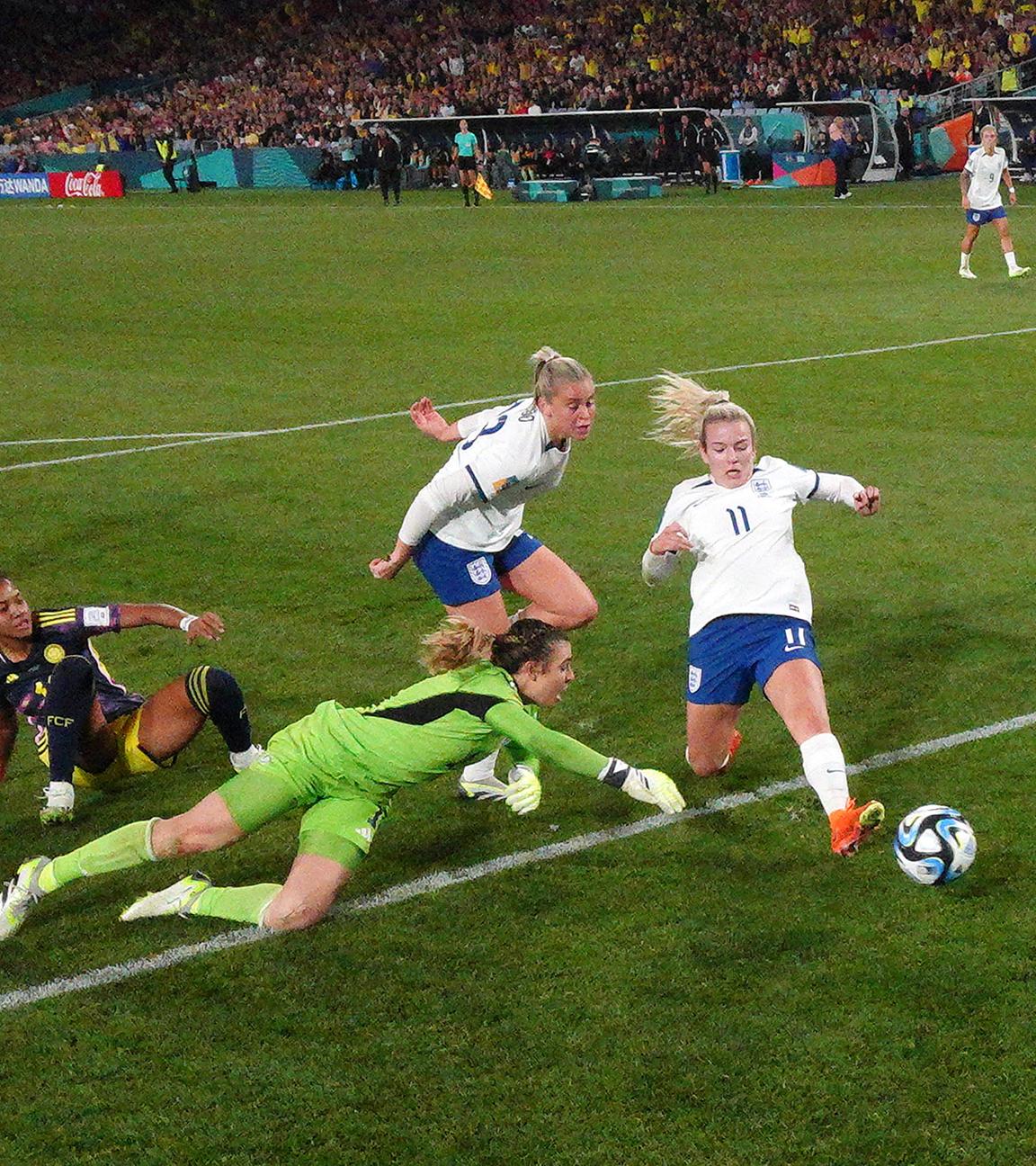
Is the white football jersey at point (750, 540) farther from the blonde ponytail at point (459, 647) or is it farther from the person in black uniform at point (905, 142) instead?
the person in black uniform at point (905, 142)

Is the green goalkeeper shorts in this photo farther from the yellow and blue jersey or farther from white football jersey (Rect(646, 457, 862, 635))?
white football jersey (Rect(646, 457, 862, 635))

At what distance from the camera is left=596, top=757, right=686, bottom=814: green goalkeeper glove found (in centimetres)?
590

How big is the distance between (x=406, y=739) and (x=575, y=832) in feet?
3.52

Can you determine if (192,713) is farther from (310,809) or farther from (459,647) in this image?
(459,647)

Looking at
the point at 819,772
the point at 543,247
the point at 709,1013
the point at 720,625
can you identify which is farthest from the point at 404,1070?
the point at 543,247

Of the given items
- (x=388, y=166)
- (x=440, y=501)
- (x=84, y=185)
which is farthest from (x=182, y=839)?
(x=84, y=185)

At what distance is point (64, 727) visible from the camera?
7.14 metres

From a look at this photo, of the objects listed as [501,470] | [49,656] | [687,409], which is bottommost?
[49,656]

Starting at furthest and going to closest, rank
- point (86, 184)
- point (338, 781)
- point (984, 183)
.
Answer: point (86, 184), point (984, 183), point (338, 781)

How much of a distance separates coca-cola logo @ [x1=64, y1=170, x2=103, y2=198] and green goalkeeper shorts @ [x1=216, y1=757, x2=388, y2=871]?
5338 centimetres

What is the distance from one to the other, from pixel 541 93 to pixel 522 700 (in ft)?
164

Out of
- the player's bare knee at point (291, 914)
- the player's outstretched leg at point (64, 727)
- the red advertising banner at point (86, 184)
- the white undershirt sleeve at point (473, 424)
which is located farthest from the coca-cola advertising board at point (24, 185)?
the player's bare knee at point (291, 914)

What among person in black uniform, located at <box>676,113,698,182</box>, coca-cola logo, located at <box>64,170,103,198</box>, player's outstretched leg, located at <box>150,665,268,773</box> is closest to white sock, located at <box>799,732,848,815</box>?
player's outstretched leg, located at <box>150,665,268,773</box>

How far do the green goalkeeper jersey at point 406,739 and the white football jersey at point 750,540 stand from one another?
3.82ft
